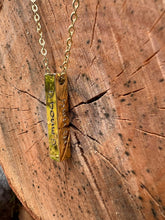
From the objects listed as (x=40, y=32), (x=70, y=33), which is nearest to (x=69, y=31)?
(x=70, y=33)

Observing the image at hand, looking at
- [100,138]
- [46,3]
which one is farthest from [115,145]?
[46,3]

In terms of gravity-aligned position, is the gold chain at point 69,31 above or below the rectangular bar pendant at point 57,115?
above

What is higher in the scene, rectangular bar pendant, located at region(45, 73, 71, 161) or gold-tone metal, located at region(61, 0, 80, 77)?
gold-tone metal, located at region(61, 0, 80, 77)

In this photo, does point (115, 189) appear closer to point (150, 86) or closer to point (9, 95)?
point (150, 86)

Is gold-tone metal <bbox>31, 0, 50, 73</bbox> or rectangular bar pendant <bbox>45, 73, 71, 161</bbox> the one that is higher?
gold-tone metal <bbox>31, 0, 50, 73</bbox>

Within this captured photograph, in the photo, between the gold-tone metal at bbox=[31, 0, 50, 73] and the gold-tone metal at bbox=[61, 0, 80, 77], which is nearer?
the gold-tone metal at bbox=[61, 0, 80, 77]

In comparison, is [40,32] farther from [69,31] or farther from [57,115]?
[57,115]

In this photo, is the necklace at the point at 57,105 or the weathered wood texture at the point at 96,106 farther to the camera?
the necklace at the point at 57,105

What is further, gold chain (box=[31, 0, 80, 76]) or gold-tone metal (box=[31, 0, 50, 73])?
gold-tone metal (box=[31, 0, 50, 73])
